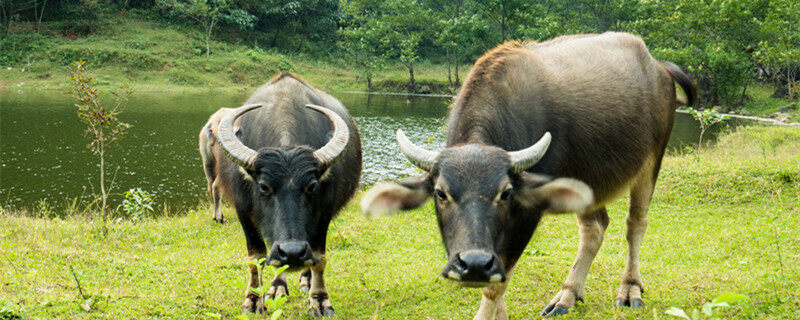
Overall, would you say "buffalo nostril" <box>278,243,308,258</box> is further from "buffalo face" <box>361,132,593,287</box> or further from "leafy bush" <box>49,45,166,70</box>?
"leafy bush" <box>49,45,166,70</box>

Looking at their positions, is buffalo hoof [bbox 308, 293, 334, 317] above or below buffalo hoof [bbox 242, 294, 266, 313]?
below

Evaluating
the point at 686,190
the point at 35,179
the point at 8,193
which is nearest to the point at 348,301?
the point at 686,190

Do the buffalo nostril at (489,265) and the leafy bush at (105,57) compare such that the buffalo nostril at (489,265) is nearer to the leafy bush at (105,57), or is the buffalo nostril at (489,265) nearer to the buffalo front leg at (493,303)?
the buffalo front leg at (493,303)

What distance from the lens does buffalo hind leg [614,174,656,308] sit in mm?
4188

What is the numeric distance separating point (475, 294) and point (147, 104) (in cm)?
2467

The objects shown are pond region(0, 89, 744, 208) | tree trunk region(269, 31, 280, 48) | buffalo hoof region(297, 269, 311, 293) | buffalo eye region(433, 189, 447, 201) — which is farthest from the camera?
tree trunk region(269, 31, 280, 48)

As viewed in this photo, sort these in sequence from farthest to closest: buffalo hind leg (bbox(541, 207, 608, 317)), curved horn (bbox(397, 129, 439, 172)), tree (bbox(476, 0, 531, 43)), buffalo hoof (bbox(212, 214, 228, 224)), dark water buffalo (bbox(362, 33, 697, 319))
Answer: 1. tree (bbox(476, 0, 531, 43))
2. buffalo hoof (bbox(212, 214, 228, 224))
3. buffalo hind leg (bbox(541, 207, 608, 317))
4. curved horn (bbox(397, 129, 439, 172))
5. dark water buffalo (bbox(362, 33, 697, 319))

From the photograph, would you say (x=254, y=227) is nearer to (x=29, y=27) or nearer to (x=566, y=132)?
(x=566, y=132)

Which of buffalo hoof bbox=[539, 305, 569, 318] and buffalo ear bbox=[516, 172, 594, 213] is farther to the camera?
buffalo hoof bbox=[539, 305, 569, 318]

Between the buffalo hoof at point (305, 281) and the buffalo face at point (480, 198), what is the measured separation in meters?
1.97

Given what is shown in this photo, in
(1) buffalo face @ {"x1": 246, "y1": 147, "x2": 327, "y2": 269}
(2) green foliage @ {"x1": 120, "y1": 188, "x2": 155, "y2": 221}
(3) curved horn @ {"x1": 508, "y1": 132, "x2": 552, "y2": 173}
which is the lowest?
(2) green foliage @ {"x1": 120, "y1": 188, "x2": 155, "y2": 221}

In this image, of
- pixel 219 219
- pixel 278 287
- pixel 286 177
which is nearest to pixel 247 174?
pixel 286 177

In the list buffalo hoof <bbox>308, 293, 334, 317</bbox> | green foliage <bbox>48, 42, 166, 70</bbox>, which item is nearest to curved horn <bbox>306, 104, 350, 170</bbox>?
buffalo hoof <bbox>308, 293, 334, 317</bbox>

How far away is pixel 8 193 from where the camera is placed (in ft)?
33.5
